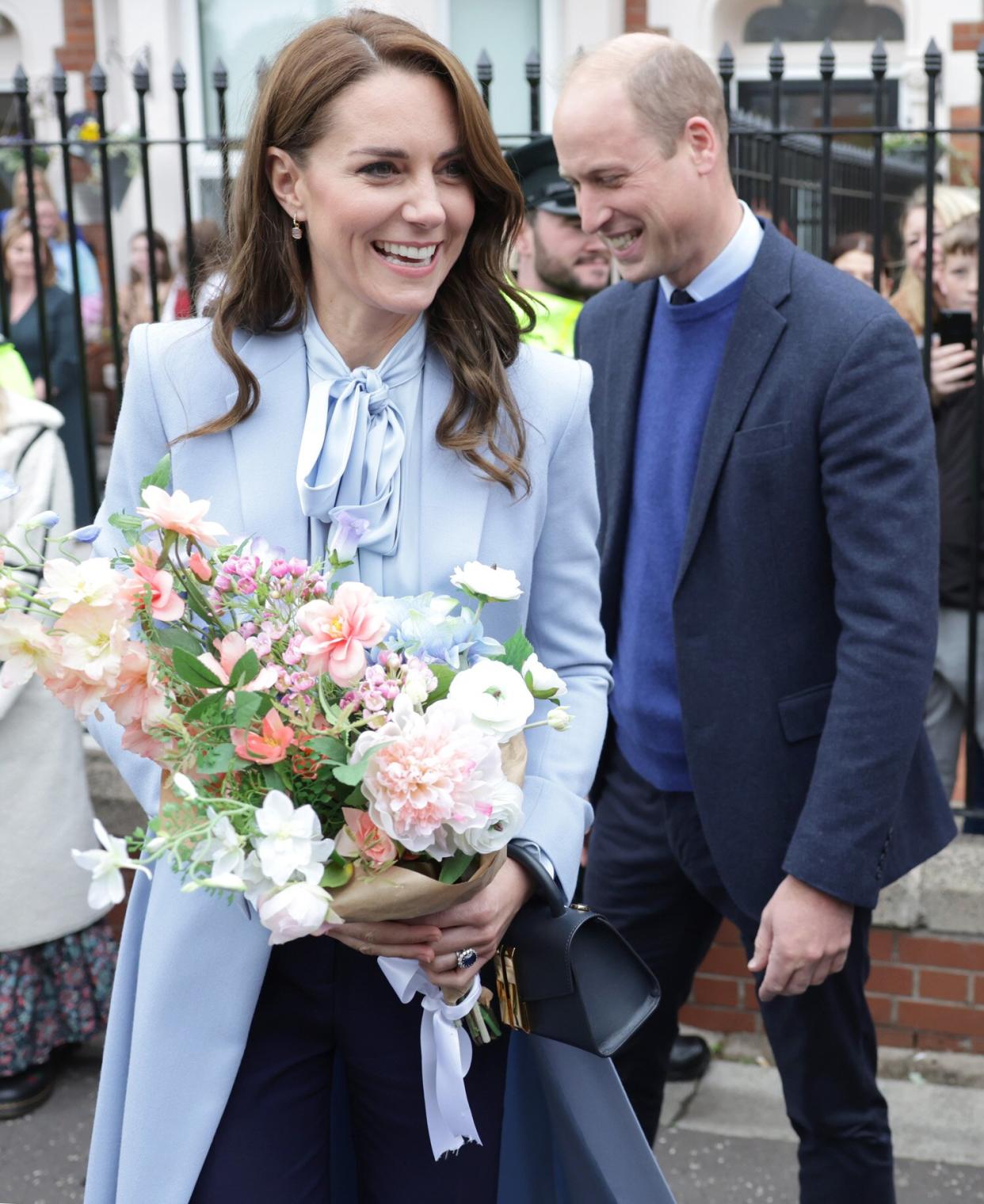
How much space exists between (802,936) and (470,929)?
0.91m

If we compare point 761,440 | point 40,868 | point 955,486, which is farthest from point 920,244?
point 40,868

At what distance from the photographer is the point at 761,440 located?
8.71 feet

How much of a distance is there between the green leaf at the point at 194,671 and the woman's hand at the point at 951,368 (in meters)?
3.03

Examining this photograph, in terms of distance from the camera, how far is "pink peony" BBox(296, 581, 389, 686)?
1.65 metres

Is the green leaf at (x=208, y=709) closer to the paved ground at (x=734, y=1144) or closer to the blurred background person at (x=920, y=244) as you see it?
the paved ground at (x=734, y=1144)

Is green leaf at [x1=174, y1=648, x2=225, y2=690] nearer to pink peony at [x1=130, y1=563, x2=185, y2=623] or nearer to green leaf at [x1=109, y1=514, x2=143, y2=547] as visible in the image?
pink peony at [x1=130, y1=563, x2=185, y2=623]

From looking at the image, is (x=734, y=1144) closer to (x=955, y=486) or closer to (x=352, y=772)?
(x=955, y=486)

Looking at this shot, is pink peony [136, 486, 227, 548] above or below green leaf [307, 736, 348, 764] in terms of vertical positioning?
above

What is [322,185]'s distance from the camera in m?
2.08

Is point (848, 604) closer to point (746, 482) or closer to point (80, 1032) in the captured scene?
point (746, 482)

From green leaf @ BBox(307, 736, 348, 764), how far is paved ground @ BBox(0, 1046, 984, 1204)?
231cm

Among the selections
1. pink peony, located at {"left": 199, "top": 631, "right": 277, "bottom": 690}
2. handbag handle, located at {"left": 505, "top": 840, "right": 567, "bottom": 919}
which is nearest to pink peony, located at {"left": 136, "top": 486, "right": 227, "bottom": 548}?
pink peony, located at {"left": 199, "top": 631, "right": 277, "bottom": 690}

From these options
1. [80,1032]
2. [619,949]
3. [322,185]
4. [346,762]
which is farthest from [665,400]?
[80,1032]

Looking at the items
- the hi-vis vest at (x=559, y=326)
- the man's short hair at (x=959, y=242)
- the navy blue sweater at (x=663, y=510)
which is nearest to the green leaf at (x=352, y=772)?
the navy blue sweater at (x=663, y=510)
